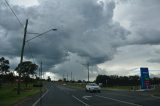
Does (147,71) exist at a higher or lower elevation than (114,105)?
higher

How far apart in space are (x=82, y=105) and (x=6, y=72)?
141 meters

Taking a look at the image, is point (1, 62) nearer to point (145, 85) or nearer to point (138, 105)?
point (145, 85)

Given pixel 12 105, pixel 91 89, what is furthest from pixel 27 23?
pixel 12 105

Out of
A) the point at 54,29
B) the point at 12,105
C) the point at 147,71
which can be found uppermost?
the point at 54,29

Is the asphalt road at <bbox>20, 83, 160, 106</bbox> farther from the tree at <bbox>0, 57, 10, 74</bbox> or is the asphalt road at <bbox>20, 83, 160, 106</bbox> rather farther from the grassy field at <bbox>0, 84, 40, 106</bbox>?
the tree at <bbox>0, 57, 10, 74</bbox>

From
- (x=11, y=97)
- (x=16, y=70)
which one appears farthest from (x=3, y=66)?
(x=11, y=97)

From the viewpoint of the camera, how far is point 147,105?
74.8 ft

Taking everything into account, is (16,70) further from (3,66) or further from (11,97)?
(11,97)

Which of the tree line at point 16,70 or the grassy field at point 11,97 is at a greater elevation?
the tree line at point 16,70

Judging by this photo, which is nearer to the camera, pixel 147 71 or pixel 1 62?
pixel 147 71

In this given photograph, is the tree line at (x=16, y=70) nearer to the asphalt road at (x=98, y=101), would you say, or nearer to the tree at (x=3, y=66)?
the tree at (x=3, y=66)

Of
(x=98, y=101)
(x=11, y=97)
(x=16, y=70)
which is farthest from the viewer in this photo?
(x=16, y=70)

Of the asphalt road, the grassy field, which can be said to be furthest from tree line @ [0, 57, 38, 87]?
the asphalt road

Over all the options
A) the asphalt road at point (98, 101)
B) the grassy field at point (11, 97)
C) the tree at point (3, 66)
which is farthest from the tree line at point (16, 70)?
the asphalt road at point (98, 101)
